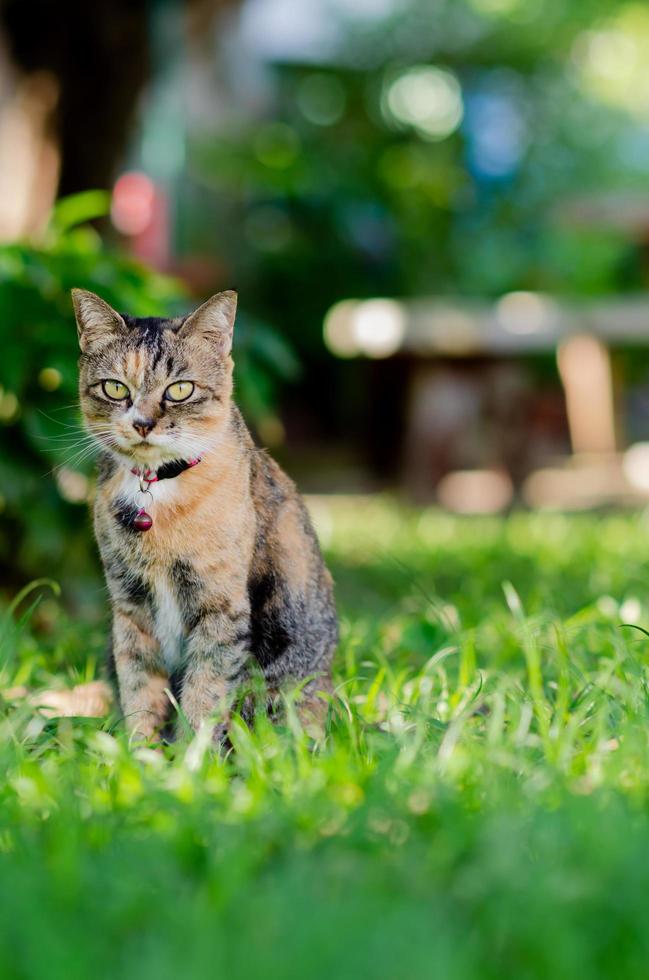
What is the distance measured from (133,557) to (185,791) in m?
0.61

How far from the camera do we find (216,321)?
2.00 m

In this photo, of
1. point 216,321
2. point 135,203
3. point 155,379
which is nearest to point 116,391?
point 155,379

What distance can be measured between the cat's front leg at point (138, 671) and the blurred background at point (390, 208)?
120cm

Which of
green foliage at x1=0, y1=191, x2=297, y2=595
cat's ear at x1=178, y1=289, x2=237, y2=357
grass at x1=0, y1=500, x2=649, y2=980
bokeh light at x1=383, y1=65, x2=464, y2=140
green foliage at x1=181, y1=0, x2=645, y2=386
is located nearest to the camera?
grass at x1=0, y1=500, x2=649, y2=980

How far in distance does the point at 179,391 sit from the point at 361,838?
36.8 inches

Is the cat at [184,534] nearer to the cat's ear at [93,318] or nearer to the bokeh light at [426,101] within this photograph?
the cat's ear at [93,318]

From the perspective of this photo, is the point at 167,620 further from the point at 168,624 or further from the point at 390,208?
the point at 390,208

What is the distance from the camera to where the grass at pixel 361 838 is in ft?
3.43

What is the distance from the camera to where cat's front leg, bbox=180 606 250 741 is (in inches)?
73.0

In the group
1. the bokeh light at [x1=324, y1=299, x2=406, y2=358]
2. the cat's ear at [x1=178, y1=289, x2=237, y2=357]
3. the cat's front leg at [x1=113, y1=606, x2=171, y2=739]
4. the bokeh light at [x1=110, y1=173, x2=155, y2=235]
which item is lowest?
the cat's front leg at [x1=113, y1=606, x2=171, y2=739]

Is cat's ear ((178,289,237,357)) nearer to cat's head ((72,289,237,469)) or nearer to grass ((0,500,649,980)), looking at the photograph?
cat's head ((72,289,237,469))

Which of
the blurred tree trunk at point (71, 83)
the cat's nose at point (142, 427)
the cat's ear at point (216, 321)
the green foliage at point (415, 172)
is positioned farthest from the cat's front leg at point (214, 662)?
the green foliage at point (415, 172)

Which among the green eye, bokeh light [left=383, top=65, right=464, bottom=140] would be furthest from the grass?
bokeh light [left=383, top=65, right=464, bottom=140]

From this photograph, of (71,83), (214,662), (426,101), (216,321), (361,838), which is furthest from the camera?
(426,101)
